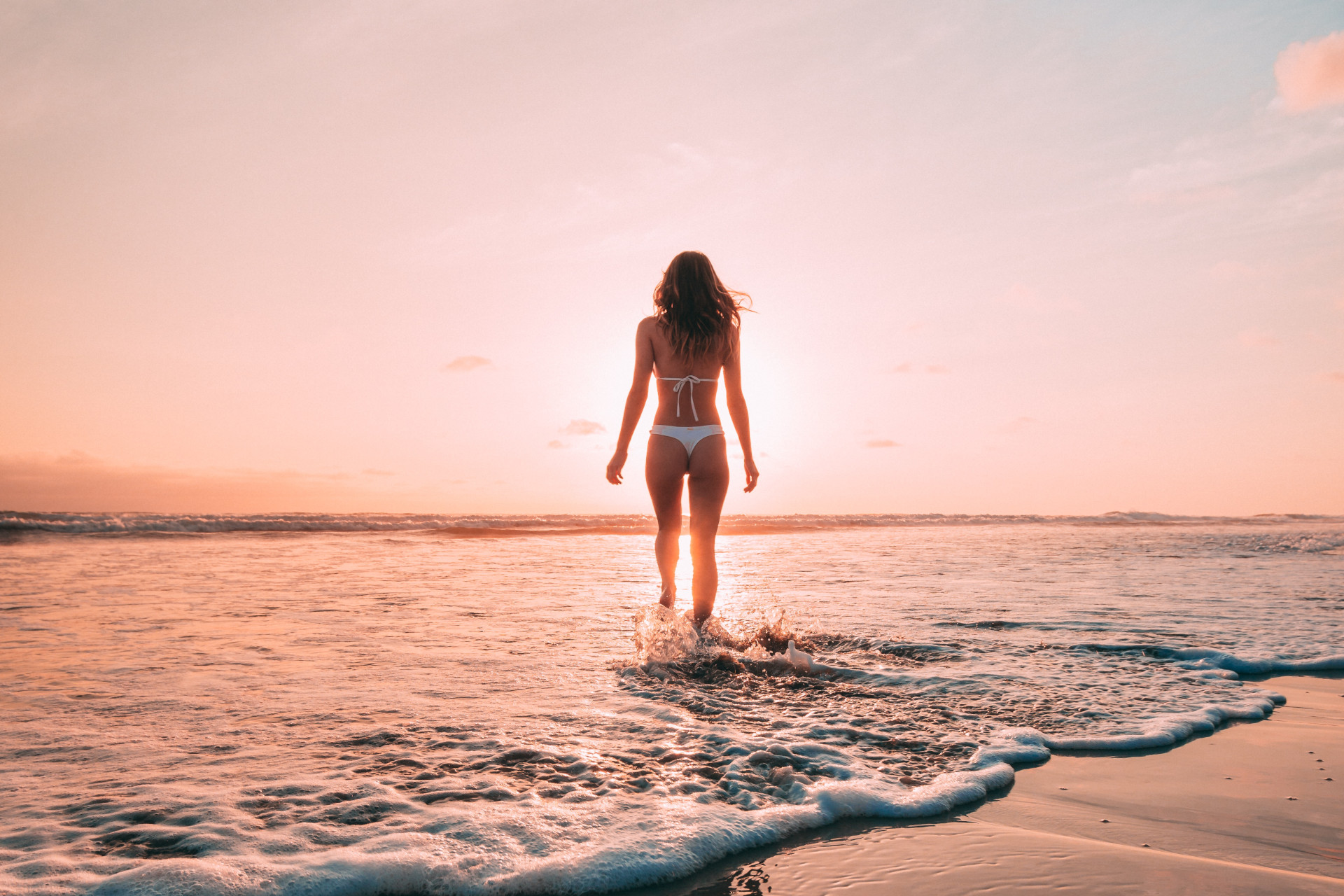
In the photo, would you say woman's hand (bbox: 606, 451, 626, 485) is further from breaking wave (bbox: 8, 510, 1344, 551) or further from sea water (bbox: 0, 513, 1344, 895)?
breaking wave (bbox: 8, 510, 1344, 551)

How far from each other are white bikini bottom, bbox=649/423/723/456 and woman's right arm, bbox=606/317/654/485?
229 millimetres

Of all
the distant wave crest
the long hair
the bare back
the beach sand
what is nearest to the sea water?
the beach sand

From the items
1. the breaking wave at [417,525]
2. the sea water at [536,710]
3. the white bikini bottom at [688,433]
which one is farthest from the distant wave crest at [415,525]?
the white bikini bottom at [688,433]

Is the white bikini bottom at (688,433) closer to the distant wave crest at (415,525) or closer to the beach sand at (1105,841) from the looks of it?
the beach sand at (1105,841)

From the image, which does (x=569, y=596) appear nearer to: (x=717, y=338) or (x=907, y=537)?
(x=717, y=338)

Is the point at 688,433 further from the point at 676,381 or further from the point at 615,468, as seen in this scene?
the point at 615,468

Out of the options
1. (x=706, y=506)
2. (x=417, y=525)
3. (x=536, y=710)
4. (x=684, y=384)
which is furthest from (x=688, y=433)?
(x=417, y=525)

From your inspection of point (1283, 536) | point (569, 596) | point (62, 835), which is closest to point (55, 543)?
point (569, 596)

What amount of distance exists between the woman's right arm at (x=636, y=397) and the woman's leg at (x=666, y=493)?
0.61ft

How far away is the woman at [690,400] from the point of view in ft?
15.5

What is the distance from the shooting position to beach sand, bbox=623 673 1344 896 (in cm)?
191

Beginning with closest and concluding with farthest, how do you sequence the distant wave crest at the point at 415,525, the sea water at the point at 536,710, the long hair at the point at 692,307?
the sea water at the point at 536,710 < the long hair at the point at 692,307 < the distant wave crest at the point at 415,525

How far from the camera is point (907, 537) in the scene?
60.8 feet

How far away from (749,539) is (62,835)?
17.3m
